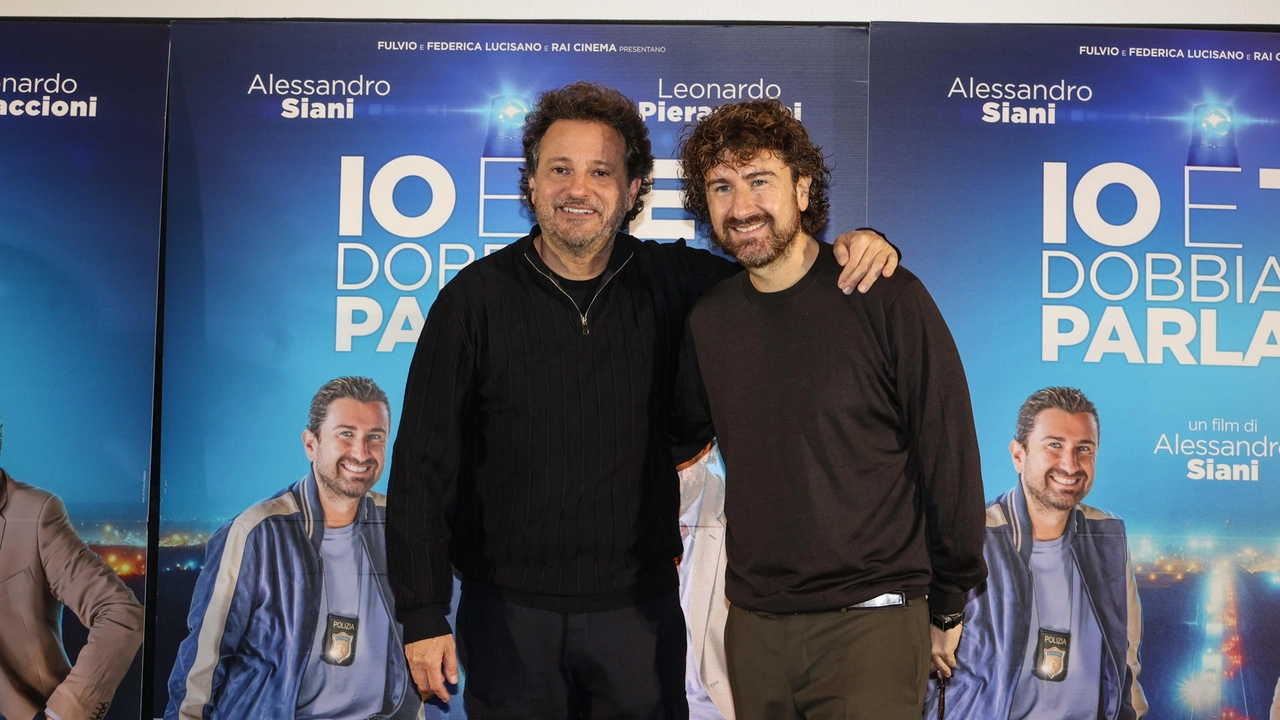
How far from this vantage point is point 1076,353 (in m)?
2.86

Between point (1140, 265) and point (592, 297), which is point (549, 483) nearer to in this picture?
point (592, 297)

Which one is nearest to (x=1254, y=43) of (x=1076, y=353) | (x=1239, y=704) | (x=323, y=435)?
(x=1076, y=353)

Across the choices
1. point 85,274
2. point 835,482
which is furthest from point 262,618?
point 835,482

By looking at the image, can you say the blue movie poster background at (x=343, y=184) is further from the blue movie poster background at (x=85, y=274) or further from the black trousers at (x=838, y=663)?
the black trousers at (x=838, y=663)

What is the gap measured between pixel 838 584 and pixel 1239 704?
1.75 meters

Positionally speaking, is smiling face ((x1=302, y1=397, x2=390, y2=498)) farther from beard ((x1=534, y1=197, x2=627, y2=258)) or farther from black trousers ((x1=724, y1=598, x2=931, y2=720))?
black trousers ((x1=724, y1=598, x2=931, y2=720))

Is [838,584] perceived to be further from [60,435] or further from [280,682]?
[60,435]

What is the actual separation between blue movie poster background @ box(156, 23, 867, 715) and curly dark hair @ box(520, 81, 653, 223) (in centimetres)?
48

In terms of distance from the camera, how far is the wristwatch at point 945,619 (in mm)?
1947

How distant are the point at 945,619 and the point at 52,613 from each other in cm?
256

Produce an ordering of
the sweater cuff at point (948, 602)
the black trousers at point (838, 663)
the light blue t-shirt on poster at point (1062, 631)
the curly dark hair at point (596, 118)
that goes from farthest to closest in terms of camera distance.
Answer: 1. the light blue t-shirt on poster at point (1062, 631)
2. the curly dark hair at point (596, 118)
3. the sweater cuff at point (948, 602)
4. the black trousers at point (838, 663)

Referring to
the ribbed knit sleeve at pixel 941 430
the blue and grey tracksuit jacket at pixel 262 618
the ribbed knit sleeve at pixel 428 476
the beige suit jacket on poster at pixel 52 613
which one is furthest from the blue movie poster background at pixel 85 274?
the ribbed knit sleeve at pixel 941 430

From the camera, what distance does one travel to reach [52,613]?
9.46ft

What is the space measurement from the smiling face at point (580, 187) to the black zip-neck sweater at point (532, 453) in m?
0.09
